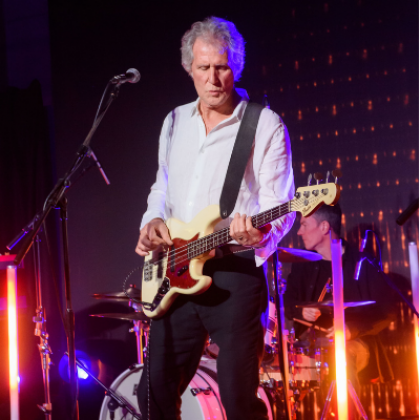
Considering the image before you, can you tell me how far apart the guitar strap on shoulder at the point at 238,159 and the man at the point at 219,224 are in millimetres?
38

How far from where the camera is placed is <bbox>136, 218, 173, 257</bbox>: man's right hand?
2162 mm

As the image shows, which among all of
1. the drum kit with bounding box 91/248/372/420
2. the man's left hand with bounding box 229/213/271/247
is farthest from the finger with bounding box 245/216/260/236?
the drum kit with bounding box 91/248/372/420

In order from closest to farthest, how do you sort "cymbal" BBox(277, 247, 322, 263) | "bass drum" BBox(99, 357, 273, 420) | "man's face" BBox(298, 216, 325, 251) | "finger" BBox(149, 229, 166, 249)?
"finger" BBox(149, 229, 166, 249) < "cymbal" BBox(277, 247, 322, 263) < "bass drum" BBox(99, 357, 273, 420) < "man's face" BBox(298, 216, 325, 251)

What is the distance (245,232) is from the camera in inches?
73.8

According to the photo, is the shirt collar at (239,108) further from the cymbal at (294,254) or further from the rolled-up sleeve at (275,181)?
the cymbal at (294,254)

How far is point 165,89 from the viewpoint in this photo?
432cm

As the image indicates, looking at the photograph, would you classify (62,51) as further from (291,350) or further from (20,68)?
(291,350)

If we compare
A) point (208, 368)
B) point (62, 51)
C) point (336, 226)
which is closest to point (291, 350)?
point (208, 368)

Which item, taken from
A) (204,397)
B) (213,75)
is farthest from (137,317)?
(213,75)

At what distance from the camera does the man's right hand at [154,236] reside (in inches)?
85.1

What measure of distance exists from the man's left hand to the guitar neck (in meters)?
0.04

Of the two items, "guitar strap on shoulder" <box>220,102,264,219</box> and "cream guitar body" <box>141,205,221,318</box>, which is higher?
"guitar strap on shoulder" <box>220,102,264,219</box>

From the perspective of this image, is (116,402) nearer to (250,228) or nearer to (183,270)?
(183,270)

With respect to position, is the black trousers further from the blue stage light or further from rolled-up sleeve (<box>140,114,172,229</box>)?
the blue stage light
